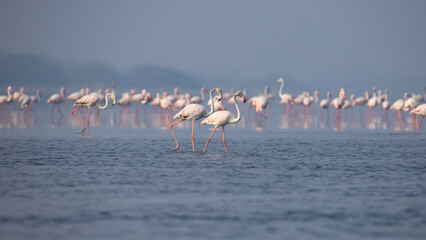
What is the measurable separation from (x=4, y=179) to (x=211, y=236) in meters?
5.99

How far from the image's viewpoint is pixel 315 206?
33.1 ft

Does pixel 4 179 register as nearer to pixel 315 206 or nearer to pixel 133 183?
pixel 133 183

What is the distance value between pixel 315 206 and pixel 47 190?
4.61 metres

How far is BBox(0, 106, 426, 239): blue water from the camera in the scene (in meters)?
8.55

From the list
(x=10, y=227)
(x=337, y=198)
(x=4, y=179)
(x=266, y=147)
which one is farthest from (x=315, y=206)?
(x=266, y=147)

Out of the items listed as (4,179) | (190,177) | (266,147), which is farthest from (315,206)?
(266,147)

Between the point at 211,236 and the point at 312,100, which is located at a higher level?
the point at 312,100

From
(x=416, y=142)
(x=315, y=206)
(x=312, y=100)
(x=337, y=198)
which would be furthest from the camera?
(x=312, y=100)

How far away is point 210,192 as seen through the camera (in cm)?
1133

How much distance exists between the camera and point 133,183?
12297 mm

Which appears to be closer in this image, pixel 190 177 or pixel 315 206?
pixel 315 206

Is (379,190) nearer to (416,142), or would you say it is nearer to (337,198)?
(337,198)

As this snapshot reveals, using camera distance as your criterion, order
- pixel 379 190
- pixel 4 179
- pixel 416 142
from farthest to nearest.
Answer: pixel 416 142 → pixel 4 179 → pixel 379 190

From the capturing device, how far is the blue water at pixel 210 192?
28.0 ft
